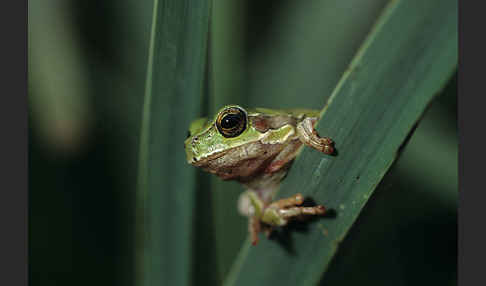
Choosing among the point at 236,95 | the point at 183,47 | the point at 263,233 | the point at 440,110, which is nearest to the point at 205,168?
the point at 263,233

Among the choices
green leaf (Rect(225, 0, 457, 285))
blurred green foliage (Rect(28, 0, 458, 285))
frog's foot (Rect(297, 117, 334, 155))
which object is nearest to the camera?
A: green leaf (Rect(225, 0, 457, 285))

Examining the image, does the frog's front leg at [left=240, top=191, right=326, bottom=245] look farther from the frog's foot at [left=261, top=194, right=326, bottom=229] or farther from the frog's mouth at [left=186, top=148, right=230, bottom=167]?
the frog's mouth at [left=186, top=148, right=230, bottom=167]

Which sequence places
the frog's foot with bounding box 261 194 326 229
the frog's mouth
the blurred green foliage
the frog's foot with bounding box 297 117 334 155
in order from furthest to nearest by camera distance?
the blurred green foliage, the frog's mouth, the frog's foot with bounding box 261 194 326 229, the frog's foot with bounding box 297 117 334 155

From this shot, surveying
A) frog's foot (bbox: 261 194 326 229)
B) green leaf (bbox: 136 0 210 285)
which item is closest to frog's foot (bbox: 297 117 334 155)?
frog's foot (bbox: 261 194 326 229)

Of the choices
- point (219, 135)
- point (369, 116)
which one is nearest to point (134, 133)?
point (219, 135)

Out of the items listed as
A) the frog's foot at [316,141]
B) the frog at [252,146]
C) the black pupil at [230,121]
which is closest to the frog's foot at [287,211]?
the frog at [252,146]

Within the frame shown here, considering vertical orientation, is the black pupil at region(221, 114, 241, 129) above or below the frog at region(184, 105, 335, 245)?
above
